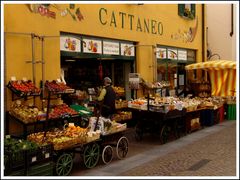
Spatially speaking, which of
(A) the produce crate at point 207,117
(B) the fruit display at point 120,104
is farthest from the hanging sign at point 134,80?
(A) the produce crate at point 207,117

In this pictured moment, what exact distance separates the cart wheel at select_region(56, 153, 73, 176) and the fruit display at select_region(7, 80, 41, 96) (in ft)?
7.60

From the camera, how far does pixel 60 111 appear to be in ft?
33.5

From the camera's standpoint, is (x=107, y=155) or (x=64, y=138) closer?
(x=64, y=138)

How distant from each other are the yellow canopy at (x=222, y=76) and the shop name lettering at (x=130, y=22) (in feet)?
8.89

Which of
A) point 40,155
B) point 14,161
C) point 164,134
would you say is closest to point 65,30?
point 164,134

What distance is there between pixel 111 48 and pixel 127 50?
45.1 inches

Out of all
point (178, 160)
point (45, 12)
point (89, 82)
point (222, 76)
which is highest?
point (45, 12)

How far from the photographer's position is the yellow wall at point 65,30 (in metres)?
9.76

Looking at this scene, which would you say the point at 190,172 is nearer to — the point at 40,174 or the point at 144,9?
the point at 40,174

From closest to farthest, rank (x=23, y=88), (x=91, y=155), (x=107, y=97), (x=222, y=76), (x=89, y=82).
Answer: (x=91, y=155), (x=23, y=88), (x=107, y=97), (x=89, y=82), (x=222, y=76)

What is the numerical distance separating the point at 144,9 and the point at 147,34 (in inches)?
41.5

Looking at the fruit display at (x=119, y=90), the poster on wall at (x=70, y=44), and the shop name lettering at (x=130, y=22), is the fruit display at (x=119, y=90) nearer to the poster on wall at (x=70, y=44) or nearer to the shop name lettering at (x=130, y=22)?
the shop name lettering at (x=130, y=22)

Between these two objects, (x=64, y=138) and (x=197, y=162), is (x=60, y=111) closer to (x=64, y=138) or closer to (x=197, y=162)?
(x=64, y=138)

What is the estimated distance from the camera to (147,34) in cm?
1588
